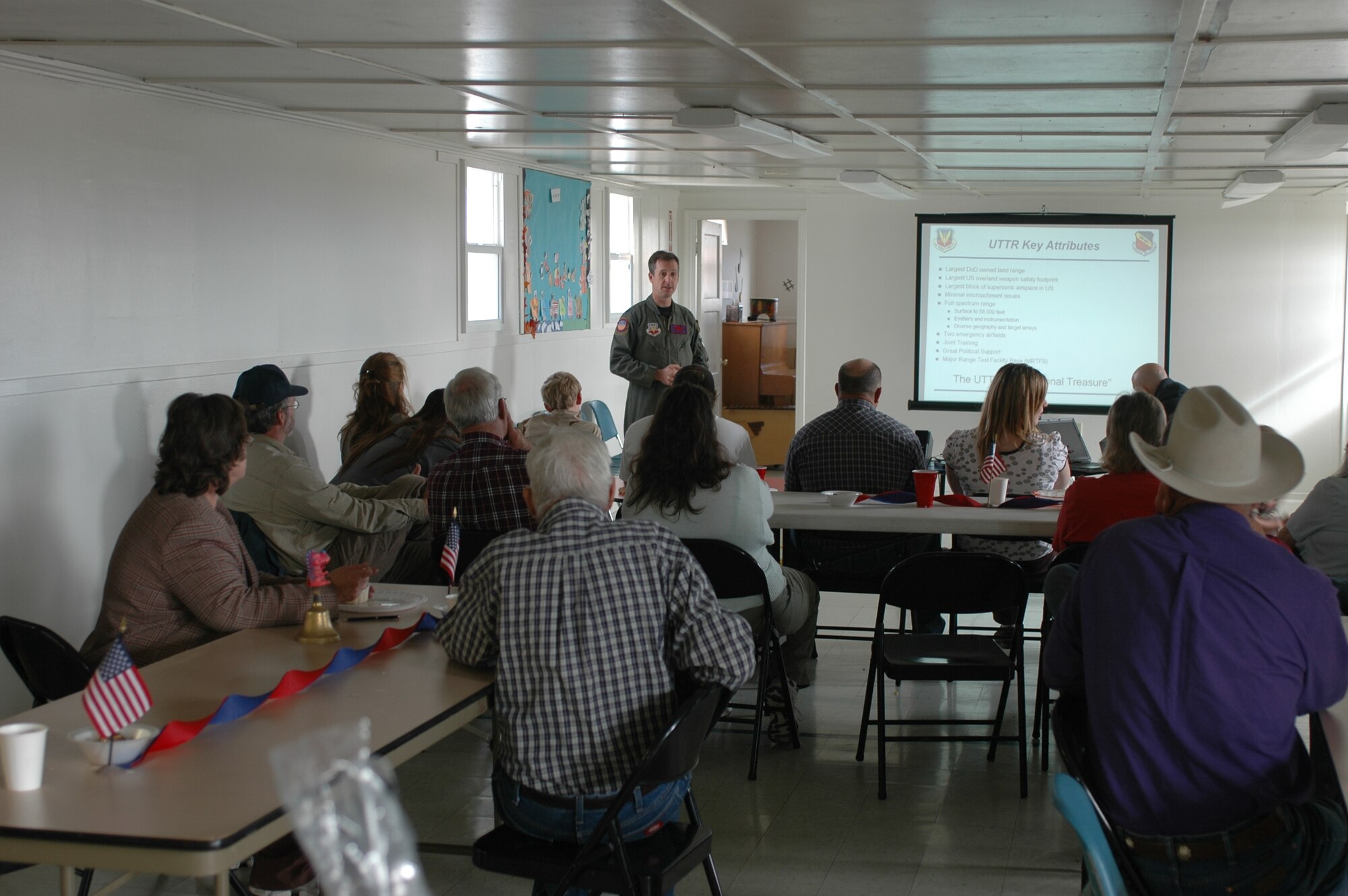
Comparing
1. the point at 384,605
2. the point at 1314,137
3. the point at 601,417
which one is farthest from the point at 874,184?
the point at 384,605

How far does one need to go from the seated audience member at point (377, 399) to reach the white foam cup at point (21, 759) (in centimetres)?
329

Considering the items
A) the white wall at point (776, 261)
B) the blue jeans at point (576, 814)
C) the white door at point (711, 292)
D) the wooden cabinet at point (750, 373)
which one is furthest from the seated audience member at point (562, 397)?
the white wall at point (776, 261)

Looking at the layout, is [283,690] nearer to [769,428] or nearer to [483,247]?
[483,247]

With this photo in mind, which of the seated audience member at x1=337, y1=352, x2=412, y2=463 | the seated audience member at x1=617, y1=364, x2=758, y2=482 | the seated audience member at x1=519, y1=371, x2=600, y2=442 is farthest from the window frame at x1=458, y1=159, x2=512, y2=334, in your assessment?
the seated audience member at x1=617, y1=364, x2=758, y2=482

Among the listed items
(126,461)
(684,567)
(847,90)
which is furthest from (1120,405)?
(126,461)

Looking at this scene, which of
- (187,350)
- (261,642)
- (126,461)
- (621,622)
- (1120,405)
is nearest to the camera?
(621,622)

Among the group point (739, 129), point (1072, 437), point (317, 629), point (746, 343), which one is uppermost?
point (739, 129)

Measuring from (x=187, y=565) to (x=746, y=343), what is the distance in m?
9.54

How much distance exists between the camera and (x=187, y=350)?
5.04m

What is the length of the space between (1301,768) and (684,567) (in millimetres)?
1172

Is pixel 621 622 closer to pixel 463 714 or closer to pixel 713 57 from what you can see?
pixel 463 714

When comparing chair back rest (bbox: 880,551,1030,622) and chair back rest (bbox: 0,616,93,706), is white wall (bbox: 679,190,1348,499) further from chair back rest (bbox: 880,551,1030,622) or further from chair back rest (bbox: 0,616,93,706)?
chair back rest (bbox: 0,616,93,706)

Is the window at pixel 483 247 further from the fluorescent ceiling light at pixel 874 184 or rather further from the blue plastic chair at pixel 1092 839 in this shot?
the blue plastic chair at pixel 1092 839

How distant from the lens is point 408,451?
499 cm
